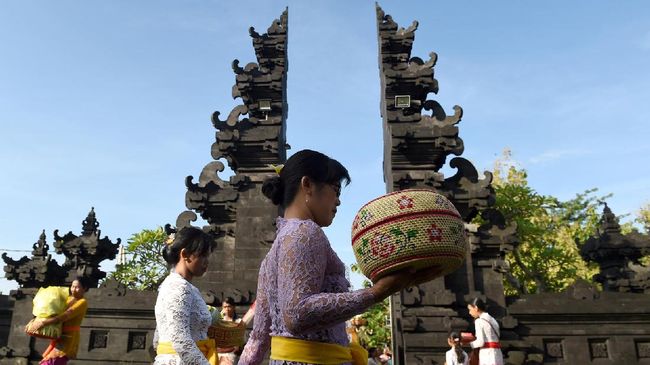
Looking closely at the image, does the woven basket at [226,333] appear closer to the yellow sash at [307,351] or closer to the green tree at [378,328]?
the yellow sash at [307,351]

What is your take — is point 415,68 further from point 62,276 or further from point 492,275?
point 62,276

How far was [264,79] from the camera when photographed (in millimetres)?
13070

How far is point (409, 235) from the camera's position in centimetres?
192

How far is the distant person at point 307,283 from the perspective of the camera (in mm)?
1881

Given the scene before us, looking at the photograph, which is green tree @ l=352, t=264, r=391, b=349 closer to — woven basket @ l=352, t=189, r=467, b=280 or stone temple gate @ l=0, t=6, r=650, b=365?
stone temple gate @ l=0, t=6, r=650, b=365

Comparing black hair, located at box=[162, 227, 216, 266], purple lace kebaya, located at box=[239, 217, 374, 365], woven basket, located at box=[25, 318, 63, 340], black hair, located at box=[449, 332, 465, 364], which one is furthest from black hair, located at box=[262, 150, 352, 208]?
black hair, located at box=[449, 332, 465, 364]

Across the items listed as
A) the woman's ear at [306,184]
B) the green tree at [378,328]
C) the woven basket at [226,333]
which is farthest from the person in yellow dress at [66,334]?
the green tree at [378,328]

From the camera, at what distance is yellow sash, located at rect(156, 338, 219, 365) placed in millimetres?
2976

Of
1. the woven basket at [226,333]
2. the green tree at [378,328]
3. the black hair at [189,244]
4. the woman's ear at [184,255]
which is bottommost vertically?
the woven basket at [226,333]

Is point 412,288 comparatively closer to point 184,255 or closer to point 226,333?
point 226,333

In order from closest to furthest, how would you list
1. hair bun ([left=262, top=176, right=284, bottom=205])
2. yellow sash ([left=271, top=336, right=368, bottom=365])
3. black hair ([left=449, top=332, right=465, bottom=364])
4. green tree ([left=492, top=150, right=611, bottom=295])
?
yellow sash ([left=271, top=336, right=368, bottom=365])
hair bun ([left=262, top=176, right=284, bottom=205])
black hair ([left=449, top=332, right=465, bottom=364])
green tree ([left=492, top=150, right=611, bottom=295])

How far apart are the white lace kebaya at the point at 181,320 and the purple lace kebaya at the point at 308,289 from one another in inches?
30.0

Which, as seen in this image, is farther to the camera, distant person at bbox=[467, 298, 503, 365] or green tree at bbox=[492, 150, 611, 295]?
green tree at bbox=[492, 150, 611, 295]

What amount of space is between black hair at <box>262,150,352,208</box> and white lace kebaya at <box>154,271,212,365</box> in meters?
1.01
